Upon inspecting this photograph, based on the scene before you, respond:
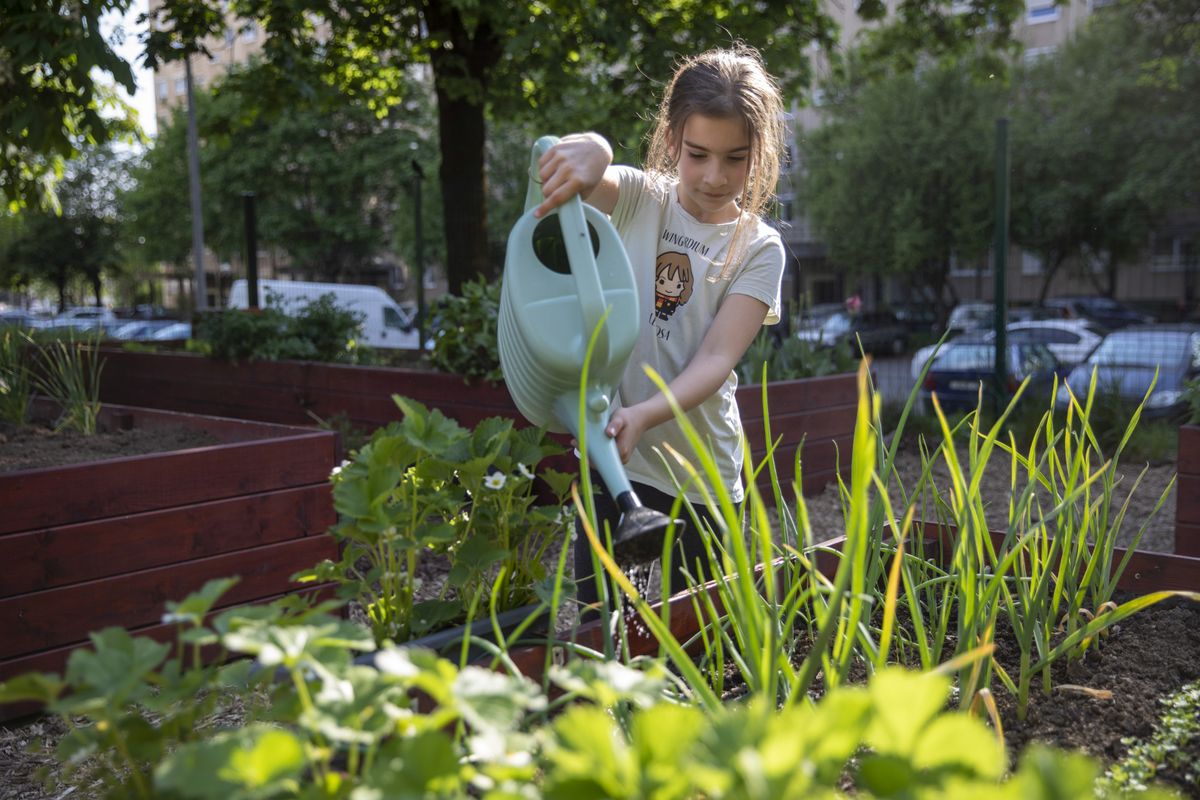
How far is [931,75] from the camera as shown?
25.2m

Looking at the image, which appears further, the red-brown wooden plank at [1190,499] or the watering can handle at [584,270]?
the red-brown wooden plank at [1190,499]

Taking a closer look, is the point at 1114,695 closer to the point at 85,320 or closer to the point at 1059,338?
the point at 1059,338

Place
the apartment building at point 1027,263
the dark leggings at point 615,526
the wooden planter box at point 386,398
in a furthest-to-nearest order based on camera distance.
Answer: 1. the apartment building at point 1027,263
2. the wooden planter box at point 386,398
3. the dark leggings at point 615,526

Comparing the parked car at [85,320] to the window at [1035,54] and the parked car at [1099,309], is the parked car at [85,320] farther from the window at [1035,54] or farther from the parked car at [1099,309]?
the window at [1035,54]

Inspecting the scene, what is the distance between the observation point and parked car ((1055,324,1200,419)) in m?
7.53

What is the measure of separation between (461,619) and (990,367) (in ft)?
25.5

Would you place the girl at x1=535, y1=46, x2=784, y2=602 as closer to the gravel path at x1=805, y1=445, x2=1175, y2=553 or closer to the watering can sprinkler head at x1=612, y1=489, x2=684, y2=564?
the watering can sprinkler head at x1=612, y1=489, x2=684, y2=564

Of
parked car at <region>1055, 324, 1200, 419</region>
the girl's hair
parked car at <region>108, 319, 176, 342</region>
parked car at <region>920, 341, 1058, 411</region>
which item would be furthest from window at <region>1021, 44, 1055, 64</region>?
the girl's hair

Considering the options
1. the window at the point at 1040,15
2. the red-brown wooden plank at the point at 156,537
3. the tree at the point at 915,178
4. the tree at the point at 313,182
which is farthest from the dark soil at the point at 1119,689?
the window at the point at 1040,15

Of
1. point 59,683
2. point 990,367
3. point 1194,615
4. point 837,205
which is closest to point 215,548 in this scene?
point 59,683

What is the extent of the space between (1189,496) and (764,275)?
253 cm

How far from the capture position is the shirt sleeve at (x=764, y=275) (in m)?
1.77

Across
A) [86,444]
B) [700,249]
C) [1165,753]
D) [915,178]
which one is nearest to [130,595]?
[86,444]

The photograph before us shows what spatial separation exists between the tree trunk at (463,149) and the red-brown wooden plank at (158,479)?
16.6 feet
